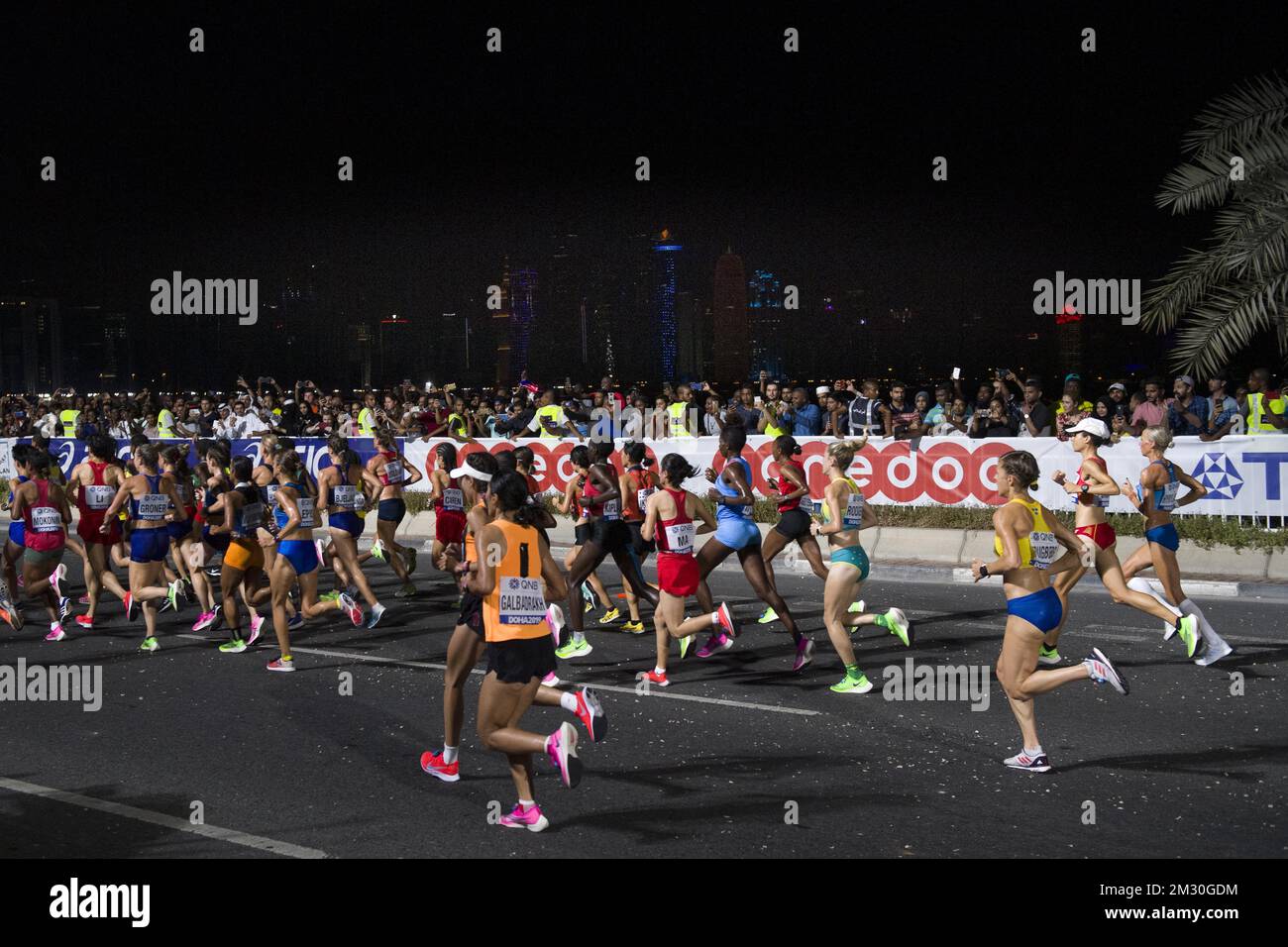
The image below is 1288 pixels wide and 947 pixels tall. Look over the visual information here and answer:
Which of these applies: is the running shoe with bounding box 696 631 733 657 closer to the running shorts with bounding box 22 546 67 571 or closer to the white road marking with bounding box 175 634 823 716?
the white road marking with bounding box 175 634 823 716

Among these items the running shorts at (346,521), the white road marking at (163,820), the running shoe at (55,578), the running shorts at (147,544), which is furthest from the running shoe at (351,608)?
the white road marking at (163,820)

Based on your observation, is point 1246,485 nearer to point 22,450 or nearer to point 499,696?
point 499,696

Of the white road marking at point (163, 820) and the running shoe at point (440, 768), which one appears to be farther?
the running shoe at point (440, 768)

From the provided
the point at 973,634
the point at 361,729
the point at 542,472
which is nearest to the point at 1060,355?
the point at 542,472

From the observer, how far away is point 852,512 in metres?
9.85

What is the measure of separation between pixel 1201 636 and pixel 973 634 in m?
2.11

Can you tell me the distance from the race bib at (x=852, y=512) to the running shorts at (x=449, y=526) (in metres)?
5.05

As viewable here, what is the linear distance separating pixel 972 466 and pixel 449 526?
7.28 metres

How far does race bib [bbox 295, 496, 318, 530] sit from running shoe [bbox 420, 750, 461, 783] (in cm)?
373

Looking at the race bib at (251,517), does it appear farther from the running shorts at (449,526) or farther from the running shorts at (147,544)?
the running shorts at (449,526)

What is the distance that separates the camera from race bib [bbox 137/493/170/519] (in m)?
12.3

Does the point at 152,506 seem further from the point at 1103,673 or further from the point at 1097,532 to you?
the point at 1103,673

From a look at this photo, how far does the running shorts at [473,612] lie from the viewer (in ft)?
23.8

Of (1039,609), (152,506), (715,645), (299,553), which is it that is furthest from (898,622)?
(152,506)
